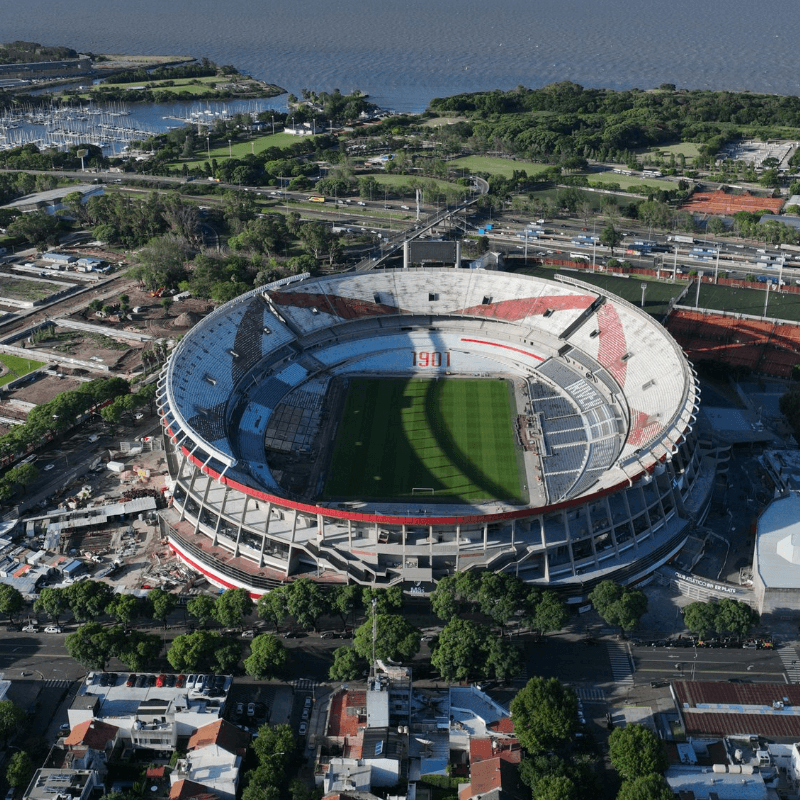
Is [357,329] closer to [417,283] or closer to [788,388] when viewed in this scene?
[417,283]

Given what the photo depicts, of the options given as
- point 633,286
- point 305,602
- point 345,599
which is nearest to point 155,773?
point 305,602

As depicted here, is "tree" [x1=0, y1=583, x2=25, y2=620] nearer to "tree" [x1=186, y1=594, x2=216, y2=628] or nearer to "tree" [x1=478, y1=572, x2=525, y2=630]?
"tree" [x1=186, y1=594, x2=216, y2=628]

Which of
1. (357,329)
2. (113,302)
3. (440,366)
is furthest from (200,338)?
(113,302)

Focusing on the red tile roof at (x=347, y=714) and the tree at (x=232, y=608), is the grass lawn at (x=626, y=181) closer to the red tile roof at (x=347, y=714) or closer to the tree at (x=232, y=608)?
the tree at (x=232, y=608)

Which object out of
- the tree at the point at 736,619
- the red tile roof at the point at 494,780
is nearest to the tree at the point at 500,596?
the red tile roof at the point at 494,780

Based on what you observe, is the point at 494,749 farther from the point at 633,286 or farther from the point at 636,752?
the point at 633,286
